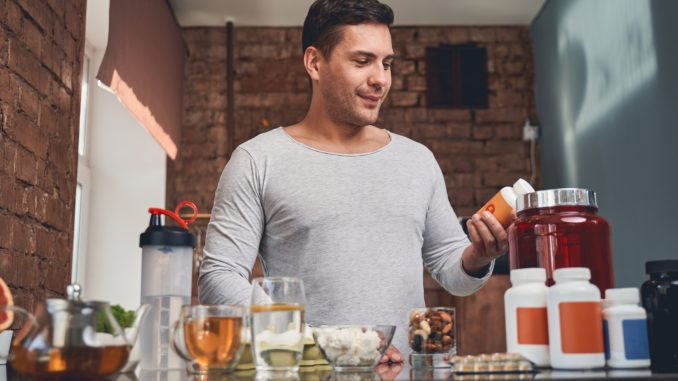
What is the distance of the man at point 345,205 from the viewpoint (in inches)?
56.3

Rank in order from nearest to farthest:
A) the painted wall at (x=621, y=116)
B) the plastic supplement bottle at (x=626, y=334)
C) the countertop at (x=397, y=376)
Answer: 1. the countertop at (x=397, y=376)
2. the plastic supplement bottle at (x=626, y=334)
3. the painted wall at (x=621, y=116)

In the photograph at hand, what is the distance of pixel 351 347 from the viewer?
2.68ft

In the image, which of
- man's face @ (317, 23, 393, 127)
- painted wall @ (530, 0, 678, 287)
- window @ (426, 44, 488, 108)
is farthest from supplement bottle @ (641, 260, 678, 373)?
window @ (426, 44, 488, 108)

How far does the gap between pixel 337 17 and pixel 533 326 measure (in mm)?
966

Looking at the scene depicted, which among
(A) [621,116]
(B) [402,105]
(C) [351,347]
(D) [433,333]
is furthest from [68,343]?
(B) [402,105]

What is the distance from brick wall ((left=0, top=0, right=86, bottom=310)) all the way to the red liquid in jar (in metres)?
1.33

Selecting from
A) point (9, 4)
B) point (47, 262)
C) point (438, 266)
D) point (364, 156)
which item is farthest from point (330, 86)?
point (47, 262)

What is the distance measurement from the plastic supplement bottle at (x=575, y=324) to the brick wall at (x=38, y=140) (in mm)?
1392

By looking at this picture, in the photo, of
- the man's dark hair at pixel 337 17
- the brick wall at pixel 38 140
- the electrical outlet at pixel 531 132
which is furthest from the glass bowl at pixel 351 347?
the electrical outlet at pixel 531 132

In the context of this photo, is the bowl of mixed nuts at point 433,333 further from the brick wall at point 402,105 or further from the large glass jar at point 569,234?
the brick wall at point 402,105

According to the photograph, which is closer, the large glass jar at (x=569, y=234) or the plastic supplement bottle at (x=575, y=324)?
the plastic supplement bottle at (x=575, y=324)

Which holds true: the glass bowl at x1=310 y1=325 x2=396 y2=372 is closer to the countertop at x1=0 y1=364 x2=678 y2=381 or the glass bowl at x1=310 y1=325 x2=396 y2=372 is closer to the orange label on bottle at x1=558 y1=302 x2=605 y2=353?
the countertop at x1=0 y1=364 x2=678 y2=381

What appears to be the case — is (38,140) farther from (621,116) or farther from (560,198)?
(621,116)

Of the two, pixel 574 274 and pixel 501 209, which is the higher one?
pixel 501 209
